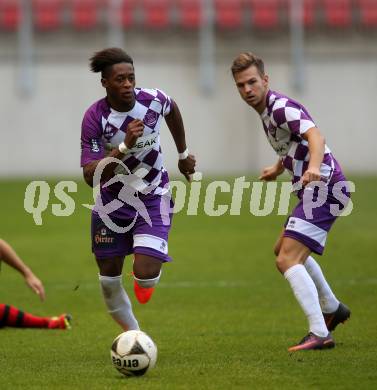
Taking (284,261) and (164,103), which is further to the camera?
(164,103)

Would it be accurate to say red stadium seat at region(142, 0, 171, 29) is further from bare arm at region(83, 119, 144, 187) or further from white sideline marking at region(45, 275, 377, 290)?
bare arm at region(83, 119, 144, 187)

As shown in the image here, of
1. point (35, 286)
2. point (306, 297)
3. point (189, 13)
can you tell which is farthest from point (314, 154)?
point (189, 13)

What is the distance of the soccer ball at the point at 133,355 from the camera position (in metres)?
6.84

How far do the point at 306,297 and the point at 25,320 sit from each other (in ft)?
9.23

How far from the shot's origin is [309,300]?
25.6ft

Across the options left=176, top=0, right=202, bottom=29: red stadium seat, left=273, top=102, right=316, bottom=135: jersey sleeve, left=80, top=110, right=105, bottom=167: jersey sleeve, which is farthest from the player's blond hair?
left=176, top=0, right=202, bottom=29: red stadium seat

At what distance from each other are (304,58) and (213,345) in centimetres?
2599

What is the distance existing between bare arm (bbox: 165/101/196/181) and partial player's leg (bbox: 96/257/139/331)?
1004 mm

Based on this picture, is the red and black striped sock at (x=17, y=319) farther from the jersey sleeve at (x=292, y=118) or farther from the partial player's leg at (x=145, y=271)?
the jersey sleeve at (x=292, y=118)

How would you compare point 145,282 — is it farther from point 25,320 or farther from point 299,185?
point 25,320

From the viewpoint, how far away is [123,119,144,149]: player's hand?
284 inches

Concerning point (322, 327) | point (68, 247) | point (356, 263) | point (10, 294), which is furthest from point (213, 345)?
point (68, 247)

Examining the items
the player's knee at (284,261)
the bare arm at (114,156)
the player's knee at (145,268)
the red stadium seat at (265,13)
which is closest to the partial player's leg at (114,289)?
the player's knee at (145,268)

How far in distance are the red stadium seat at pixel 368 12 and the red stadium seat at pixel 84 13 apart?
→ 27.7 ft
